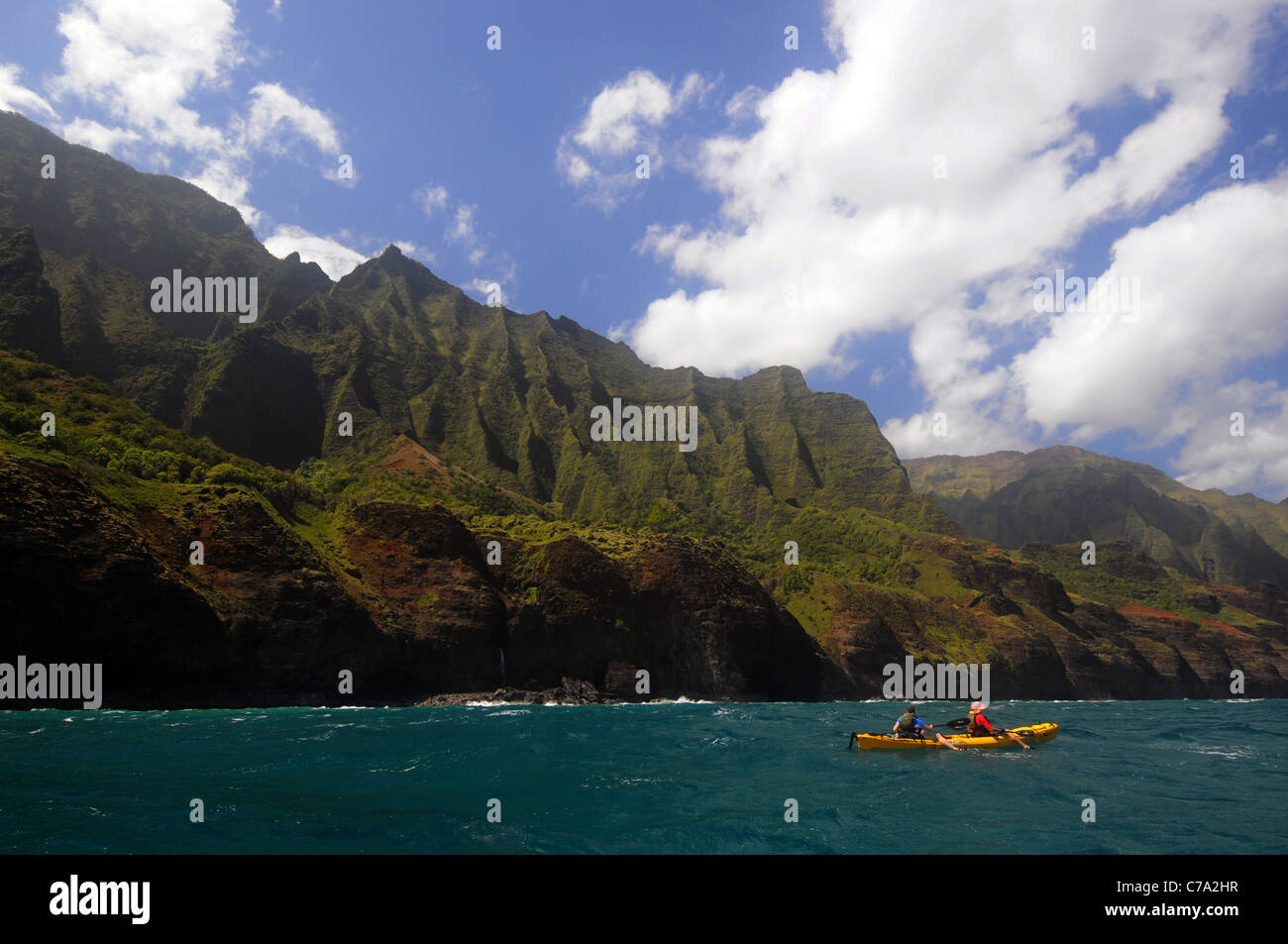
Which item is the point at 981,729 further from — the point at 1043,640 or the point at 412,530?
the point at 1043,640

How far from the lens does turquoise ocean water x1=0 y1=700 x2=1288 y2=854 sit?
16641mm

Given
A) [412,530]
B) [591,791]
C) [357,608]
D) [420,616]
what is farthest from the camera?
[412,530]

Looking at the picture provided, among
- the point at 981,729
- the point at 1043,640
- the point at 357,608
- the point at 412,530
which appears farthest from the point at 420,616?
the point at 1043,640

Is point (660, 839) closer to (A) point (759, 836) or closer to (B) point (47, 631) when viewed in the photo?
(A) point (759, 836)

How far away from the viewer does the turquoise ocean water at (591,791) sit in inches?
655

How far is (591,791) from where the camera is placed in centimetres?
2234

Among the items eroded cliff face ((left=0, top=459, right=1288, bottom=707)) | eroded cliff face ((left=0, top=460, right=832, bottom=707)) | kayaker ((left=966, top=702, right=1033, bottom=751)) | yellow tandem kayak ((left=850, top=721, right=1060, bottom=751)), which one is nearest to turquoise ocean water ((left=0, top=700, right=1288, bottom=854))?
yellow tandem kayak ((left=850, top=721, right=1060, bottom=751))

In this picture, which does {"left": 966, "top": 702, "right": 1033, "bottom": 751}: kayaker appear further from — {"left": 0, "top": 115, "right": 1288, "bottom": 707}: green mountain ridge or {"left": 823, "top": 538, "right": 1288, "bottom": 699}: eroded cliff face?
{"left": 823, "top": 538, "right": 1288, "bottom": 699}: eroded cliff face

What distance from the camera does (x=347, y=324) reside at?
16088cm

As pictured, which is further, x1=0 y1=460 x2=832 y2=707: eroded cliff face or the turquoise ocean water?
x1=0 y1=460 x2=832 y2=707: eroded cliff face

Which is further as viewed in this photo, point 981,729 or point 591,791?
point 981,729

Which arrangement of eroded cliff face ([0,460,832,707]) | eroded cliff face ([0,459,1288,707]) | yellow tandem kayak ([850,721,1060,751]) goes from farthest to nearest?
eroded cliff face ([0,459,1288,707]) < eroded cliff face ([0,460,832,707]) < yellow tandem kayak ([850,721,1060,751])

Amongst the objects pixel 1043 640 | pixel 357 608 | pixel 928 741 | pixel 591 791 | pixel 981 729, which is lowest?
pixel 1043 640

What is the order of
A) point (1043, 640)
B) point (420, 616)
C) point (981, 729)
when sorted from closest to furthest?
point (981, 729), point (420, 616), point (1043, 640)
